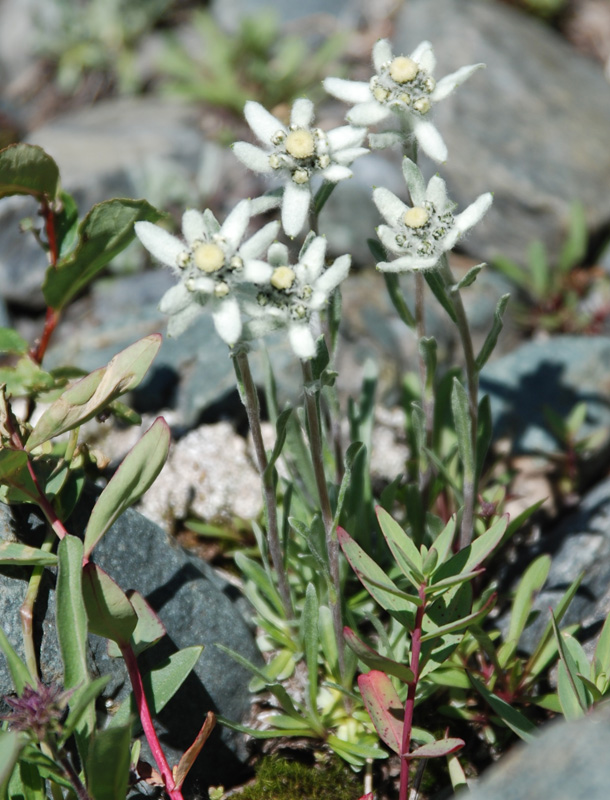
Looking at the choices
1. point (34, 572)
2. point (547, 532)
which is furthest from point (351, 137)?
point (547, 532)

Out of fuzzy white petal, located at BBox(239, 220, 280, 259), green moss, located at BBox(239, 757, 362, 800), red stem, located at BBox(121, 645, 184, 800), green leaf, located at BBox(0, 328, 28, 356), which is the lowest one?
green moss, located at BBox(239, 757, 362, 800)

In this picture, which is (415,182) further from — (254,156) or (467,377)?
(467,377)

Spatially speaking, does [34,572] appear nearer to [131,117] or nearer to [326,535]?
[326,535]

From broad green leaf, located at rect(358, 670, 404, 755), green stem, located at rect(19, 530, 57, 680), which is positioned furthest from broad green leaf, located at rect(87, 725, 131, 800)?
broad green leaf, located at rect(358, 670, 404, 755)

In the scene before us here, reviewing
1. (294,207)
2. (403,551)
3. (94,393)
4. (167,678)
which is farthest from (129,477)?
(294,207)

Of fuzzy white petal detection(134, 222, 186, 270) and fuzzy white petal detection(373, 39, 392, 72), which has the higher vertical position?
fuzzy white petal detection(373, 39, 392, 72)

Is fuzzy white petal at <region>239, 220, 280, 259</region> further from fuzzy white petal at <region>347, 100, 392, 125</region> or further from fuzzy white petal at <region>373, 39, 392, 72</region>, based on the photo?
fuzzy white petal at <region>373, 39, 392, 72</region>
